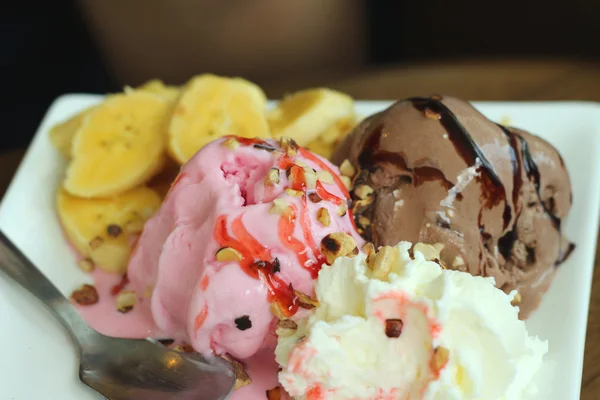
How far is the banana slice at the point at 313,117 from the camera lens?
1.53 meters

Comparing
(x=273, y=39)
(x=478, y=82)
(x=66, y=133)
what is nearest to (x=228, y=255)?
(x=66, y=133)

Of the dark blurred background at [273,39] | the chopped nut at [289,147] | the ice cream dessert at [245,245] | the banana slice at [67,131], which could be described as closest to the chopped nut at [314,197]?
the ice cream dessert at [245,245]

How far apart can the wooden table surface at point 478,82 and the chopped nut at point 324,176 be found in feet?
2.53

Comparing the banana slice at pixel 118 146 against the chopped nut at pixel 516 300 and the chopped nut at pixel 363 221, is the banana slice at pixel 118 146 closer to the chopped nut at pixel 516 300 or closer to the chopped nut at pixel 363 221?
the chopped nut at pixel 363 221

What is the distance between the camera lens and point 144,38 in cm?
253

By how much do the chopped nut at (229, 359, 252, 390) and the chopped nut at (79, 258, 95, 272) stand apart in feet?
1.43

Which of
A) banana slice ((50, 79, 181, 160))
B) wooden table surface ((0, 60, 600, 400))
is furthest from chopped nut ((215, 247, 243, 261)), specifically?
wooden table surface ((0, 60, 600, 400))

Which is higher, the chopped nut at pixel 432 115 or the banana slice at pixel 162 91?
the chopped nut at pixel 432 115

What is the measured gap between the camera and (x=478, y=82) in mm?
1928

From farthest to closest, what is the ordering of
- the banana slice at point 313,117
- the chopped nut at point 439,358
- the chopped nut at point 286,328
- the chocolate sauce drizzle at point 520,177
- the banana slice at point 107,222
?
the banana slice at point 313,117 → the banana slice at point 107,222 → the chocolate sauce drizzle at point 520,177 → the chopped nut at point 286,328 → the chopped nut at point 439,358

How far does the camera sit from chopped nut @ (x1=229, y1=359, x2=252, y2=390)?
1.12 m

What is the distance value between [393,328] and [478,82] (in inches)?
45.5

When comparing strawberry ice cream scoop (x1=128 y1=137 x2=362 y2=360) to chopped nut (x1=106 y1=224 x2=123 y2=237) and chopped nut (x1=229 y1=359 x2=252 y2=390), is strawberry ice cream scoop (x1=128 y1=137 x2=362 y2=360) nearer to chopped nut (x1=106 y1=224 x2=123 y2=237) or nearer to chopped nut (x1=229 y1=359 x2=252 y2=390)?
chopped nut (x1=229 y1=359 x2=252 y2=390)

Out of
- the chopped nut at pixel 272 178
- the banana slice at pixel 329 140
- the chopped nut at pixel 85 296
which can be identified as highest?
the chopped nut at pixel 272 178
